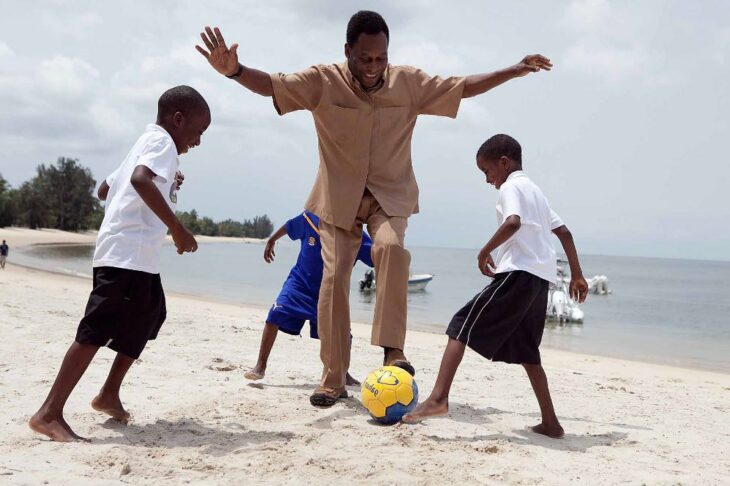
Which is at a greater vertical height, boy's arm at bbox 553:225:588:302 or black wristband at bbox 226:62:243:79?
black wristband at bbox 226:62:243:79

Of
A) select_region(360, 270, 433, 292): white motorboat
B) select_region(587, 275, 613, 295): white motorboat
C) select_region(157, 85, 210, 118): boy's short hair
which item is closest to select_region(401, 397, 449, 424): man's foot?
select_region(157, 85, 210, 118): boy's short hair

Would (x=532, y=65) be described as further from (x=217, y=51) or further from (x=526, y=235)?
(x=217, y=51)

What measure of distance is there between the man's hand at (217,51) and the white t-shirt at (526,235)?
178cm

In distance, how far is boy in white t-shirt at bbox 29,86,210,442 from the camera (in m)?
3.23

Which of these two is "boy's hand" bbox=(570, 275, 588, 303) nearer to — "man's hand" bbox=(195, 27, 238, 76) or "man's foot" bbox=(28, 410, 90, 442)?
"man's hand" bbox=(195, 27, 238, 76)

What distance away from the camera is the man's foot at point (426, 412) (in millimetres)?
3756

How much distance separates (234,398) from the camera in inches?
171

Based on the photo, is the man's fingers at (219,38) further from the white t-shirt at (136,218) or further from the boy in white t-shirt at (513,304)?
the boy in white t-shirt at (513,304)

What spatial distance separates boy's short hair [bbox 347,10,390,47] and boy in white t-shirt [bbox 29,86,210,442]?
1326 millimetres

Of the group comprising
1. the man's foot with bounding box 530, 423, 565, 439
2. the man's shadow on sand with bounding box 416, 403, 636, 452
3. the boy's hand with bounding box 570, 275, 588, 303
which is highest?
the boy's hand with bounding box 570, 275, 588, 303

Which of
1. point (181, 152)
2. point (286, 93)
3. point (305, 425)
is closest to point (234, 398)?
point (305, 425)

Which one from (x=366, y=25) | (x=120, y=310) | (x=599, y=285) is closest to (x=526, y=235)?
(x=366, y=25)

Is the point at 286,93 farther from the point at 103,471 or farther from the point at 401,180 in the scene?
the point at 103,471

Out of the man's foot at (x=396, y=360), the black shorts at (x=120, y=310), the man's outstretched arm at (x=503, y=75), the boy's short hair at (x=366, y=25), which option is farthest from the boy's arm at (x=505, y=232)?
the black shorts at (x=120, y=310)
